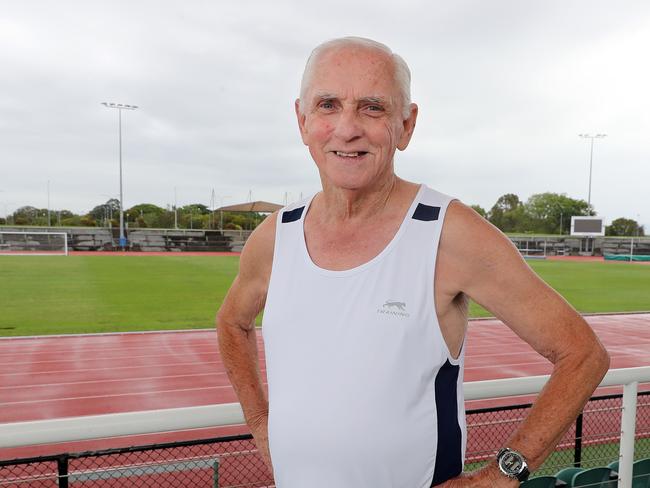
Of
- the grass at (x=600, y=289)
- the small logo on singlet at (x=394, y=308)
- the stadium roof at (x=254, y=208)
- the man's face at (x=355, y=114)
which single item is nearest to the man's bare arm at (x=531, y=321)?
the small logo on singlet at (x=394, y=308)

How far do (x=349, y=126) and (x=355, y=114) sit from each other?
3 centimetres

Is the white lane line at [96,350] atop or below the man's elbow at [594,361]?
below

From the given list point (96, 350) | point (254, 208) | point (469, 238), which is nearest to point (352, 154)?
point (469, 238)

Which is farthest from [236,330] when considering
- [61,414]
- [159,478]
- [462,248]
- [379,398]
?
[61,414]

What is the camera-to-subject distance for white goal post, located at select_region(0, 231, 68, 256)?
1236 inches

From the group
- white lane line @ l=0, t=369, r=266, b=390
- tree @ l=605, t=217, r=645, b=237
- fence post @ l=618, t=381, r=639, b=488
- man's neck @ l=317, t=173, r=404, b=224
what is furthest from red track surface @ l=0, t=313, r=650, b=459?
tree @ l=605, t=217, r=645, b=237

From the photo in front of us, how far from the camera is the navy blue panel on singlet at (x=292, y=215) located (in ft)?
4.17

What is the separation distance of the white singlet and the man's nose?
0.18 metres

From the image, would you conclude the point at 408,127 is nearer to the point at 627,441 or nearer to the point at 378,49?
the point at 378,49

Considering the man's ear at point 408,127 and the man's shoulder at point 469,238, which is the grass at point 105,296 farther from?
the man's shoulder at point 469,238

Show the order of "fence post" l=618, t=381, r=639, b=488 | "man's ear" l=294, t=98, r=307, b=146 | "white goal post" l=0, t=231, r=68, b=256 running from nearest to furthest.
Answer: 1. "man's ear" l=294, t=98, r=307, b=146
2. "fence post" l=618, t=381, r=639, b=488
3. "white goal post" l=0, t=231, r=68, b=256

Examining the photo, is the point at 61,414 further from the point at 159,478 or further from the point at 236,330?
the point at 236,330

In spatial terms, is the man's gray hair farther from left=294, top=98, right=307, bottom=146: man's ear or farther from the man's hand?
the man's hand

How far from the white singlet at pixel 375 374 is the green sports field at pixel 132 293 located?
10.9 m
